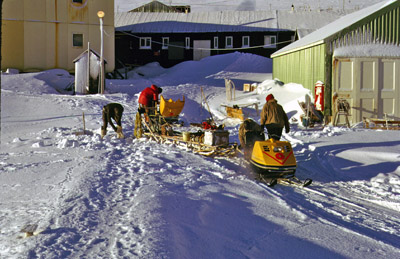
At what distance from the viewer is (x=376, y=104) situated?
1684 cm

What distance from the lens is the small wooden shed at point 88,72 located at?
24547 millimetres

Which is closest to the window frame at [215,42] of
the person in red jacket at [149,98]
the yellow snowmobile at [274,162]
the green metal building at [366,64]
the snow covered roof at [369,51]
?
the green metal building at [366,64]

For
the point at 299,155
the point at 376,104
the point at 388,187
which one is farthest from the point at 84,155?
the point at 376,104

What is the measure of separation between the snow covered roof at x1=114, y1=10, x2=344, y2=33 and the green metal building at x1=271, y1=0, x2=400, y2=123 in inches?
872

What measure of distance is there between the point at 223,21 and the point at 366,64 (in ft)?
87.1

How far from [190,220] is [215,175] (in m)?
2.98

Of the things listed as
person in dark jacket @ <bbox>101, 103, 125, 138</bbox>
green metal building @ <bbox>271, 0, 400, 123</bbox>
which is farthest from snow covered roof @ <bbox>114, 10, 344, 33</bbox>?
person in dark jacket @ <bbox>101, 103, 125, 138</bbox>

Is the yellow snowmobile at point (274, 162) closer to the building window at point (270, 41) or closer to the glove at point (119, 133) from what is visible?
the glove at point (119, 133)

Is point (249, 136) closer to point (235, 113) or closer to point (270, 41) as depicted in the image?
point (235, 113)

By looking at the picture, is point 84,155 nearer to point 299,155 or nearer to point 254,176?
point 254,176

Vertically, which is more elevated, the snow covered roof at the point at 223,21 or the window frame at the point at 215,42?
the snow covered roof at the point at 223,21

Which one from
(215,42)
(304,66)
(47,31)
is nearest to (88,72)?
(47,31)

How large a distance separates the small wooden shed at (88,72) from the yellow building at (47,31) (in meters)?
5.81

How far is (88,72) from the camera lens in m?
24.6
